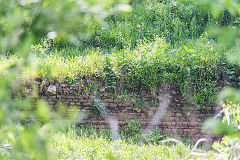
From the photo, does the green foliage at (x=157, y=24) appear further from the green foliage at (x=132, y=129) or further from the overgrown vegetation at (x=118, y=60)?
the green foliage at (x=132, y=129)

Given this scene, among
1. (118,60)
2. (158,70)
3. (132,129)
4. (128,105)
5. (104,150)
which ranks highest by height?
(118,60)

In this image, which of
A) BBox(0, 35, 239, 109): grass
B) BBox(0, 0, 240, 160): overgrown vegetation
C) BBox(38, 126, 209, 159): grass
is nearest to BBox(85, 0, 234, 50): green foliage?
BBox(0, 0, 240, 160): overgrown vegetation

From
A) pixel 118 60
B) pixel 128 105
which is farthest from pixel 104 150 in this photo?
pixel 118 60

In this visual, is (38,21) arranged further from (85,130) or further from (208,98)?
(208,98)

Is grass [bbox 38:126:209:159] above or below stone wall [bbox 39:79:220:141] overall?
below

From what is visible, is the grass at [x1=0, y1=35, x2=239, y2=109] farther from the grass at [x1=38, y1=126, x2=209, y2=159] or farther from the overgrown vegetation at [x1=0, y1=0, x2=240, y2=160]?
the grass at [x1=38, y1=126, x2=209, y2=159]

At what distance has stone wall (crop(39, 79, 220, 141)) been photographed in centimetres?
597

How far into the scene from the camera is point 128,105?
19.8 feet

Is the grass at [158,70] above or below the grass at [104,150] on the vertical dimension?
above

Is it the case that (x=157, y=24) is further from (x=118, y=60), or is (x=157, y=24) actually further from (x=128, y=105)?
(x=128, y=105)

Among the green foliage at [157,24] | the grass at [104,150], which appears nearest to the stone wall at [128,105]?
the grass at [104,150]

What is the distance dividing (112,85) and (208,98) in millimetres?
2246

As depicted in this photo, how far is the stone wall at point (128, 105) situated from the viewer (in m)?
5.97

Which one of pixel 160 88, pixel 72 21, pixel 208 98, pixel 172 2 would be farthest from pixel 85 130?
pixel 172 2
